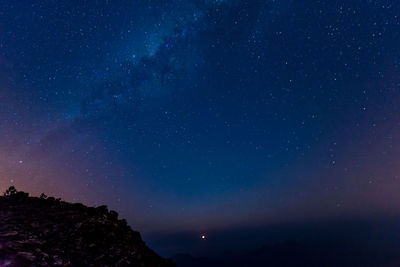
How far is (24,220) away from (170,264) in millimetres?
6642

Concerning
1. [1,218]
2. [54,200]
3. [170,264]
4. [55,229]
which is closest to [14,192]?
[54,200]

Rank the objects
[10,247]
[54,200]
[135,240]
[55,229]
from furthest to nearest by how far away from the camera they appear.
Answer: [54,200] → [135,240] → [55,229] → [10,247]

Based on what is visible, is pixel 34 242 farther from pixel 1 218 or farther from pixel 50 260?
pixel 1 218

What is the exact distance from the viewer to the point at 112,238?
12445 millimetres

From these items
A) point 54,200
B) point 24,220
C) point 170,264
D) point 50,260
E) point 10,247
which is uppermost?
point 54,200

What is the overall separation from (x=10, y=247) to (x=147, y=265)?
5077mm

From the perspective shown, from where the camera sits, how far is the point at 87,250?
35.2ft

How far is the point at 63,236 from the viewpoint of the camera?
36.2 ft

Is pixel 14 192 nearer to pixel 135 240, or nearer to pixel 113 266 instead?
pixel 135 240

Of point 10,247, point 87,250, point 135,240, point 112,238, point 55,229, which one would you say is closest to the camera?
point 10,247

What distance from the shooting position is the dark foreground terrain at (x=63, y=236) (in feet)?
30.2

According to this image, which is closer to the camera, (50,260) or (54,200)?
(50,260)

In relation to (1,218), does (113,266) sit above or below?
below

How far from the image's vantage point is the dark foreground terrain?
921 cm
